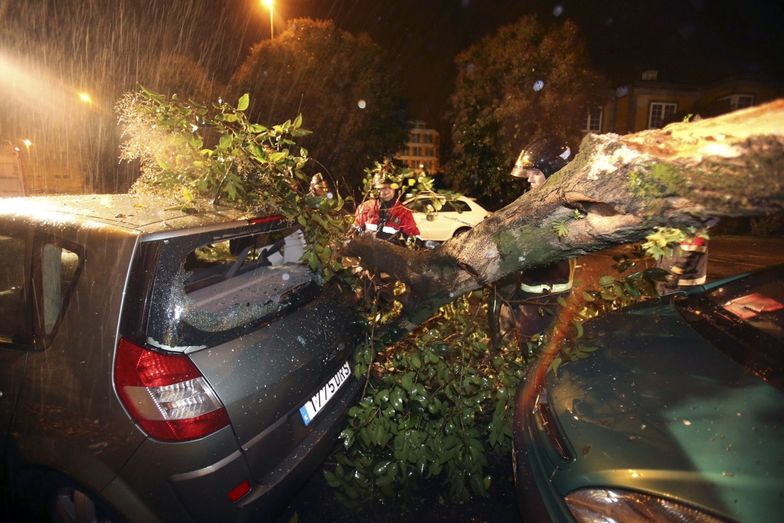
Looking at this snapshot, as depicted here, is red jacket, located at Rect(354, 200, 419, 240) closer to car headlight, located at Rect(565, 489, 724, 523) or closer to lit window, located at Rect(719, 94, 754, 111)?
car headlight, located at Rect(565, 489, 724, 523)

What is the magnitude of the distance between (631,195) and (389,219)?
2.82 meters

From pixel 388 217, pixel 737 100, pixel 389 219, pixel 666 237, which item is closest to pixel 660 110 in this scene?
pixel 737 100

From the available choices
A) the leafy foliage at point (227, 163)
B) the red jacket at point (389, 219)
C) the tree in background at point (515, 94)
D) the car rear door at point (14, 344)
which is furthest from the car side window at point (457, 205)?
the tree in background at point (515, 94)

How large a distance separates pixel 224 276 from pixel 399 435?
152 centimetres

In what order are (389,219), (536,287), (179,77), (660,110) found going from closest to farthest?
(536,287)
(389,219)
(179,77)
(660,110)

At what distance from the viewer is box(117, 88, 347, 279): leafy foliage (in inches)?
96.2

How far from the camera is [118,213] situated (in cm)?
201

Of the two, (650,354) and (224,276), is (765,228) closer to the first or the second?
(650,354)

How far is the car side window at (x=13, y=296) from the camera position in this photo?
1.94m

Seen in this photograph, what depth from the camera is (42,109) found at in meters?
19.0

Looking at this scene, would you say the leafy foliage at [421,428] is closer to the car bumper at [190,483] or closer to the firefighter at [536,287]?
the car bumper at [190,483]

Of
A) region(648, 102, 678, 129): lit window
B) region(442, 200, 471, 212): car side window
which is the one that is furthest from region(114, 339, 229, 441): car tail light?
region(648, 102, 678, 129): lit window

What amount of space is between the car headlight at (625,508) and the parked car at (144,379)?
123 centimetres

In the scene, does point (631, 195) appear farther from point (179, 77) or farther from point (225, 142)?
point (179, 77)
